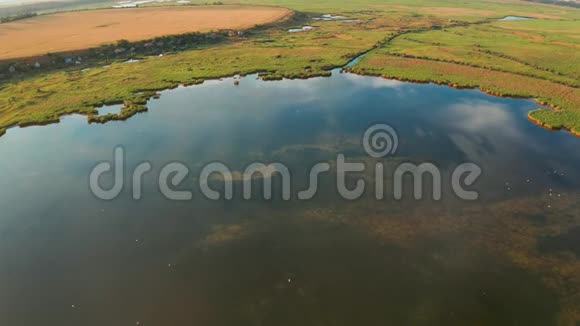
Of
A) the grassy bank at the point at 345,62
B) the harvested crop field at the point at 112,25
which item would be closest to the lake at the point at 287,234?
the grassy bank at the point at 345,62

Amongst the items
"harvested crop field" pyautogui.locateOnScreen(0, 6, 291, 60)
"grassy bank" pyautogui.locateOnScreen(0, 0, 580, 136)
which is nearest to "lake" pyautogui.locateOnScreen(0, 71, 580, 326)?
"grassy bank" pyautogui.locateOnScreen(0, 0, 580, 136)

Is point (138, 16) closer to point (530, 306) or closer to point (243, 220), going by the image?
point (243, 220)

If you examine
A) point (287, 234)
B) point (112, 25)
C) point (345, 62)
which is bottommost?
point (287, 234)

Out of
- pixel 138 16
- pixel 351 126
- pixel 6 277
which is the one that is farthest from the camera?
pixel 138 16

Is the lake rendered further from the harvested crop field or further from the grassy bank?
the harvested crop field

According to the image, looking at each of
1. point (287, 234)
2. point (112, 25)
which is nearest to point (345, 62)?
point (287, 234)

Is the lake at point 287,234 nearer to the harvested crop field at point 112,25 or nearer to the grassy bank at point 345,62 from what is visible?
the grassy bank at point 345,62

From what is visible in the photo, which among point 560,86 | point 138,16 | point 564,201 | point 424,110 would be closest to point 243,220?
point 564,201

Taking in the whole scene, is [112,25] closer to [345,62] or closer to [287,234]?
[345,62]

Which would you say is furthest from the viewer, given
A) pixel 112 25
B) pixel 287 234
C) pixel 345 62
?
pixel 112 25
